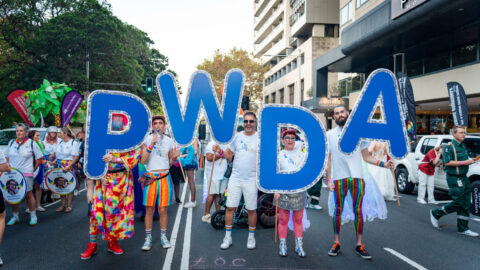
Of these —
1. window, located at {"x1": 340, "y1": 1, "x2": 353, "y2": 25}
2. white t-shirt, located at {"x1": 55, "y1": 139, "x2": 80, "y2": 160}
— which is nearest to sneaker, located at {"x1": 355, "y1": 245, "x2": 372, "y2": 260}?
white t-shirt, located at {"x1": 55, "y1": 139, "x2": 80, "y2": 160}

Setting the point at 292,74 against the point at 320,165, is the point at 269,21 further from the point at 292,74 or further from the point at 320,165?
the point at 320,165

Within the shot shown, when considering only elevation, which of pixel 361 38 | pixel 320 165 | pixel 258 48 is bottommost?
pixel 320 165

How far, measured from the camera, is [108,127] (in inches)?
172

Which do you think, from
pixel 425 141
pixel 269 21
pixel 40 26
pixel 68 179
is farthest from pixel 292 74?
pixel 68 179

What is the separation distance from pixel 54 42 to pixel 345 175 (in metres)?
24.0

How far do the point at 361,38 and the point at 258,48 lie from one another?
49.4 metres

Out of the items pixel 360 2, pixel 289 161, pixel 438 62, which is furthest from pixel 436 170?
pixel 360 2

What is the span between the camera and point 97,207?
4539 mm

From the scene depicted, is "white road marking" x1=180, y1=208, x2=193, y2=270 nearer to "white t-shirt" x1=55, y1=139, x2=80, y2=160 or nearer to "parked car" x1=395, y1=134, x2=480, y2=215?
"white t-shirt" x1=55, y1=139, x2=80, y2=160

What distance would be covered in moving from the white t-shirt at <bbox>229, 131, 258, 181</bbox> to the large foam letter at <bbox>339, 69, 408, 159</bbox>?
1.24 metres

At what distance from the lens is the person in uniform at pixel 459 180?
19.4 feet

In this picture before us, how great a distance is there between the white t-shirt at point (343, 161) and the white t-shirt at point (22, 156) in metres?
5.78

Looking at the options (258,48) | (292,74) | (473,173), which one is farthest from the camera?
(258,48)

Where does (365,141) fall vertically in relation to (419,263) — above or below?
above
